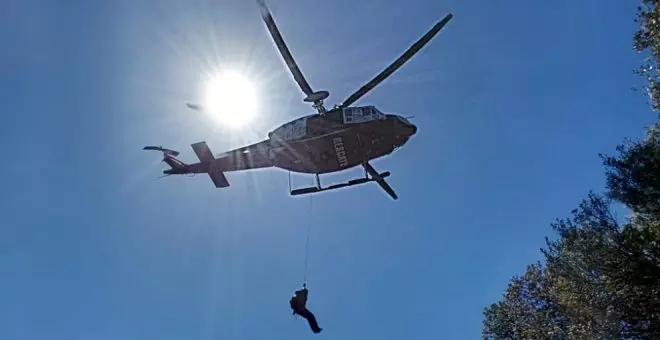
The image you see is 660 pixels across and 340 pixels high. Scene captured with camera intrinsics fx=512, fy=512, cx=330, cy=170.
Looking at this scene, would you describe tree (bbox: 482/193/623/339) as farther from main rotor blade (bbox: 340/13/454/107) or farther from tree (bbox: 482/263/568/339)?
main rotor blade (bbox: 340/13/454/107)

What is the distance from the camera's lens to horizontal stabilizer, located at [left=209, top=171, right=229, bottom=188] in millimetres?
18250

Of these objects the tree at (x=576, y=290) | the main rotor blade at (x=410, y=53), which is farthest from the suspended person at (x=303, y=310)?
the tree at (x=576, y=290)

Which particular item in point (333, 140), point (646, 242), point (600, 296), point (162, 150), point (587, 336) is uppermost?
point (162, 150)

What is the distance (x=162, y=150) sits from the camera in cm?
1861

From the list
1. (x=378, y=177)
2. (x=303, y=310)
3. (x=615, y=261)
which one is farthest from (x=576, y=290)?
(x=303, y=310)

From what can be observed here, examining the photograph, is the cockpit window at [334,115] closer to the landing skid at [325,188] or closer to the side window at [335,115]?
the side window at [335,115]

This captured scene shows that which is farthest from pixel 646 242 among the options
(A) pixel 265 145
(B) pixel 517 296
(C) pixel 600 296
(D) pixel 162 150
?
(D) pixel 162 150

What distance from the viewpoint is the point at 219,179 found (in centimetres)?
1838

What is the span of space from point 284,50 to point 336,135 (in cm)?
280

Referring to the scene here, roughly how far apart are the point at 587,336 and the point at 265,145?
1323cm

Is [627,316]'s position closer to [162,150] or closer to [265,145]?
[265,145]

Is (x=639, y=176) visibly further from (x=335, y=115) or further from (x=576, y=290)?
(x=335, y=115)

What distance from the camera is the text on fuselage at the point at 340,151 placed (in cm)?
1481

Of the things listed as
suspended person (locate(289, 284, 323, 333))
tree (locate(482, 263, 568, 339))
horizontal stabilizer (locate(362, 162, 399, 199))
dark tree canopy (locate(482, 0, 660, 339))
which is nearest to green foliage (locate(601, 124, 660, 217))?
dark tree canopy (locate(482, 0, 660, 339))
